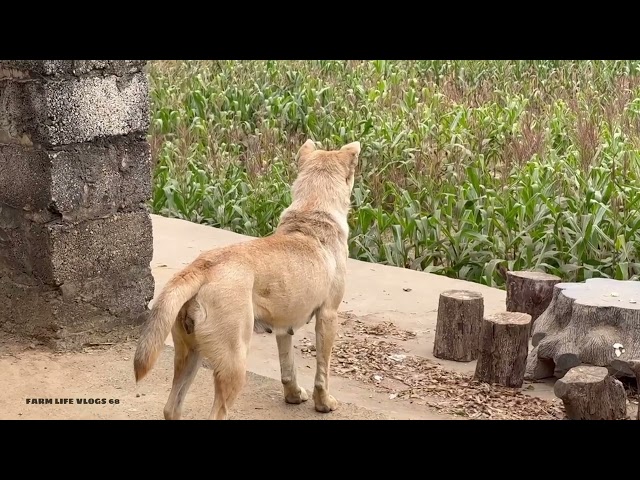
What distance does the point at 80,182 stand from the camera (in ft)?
21.3

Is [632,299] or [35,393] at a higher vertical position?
[632,299]

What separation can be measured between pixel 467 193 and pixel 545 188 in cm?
71

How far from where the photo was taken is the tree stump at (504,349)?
20.8 feet

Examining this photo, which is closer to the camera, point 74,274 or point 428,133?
point 74,274

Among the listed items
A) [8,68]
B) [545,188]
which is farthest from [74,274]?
[545,188]

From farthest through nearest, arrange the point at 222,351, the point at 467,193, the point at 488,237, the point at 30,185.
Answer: the point at 467,193
the point at 488,237
the point at 30,185
the point at 222,351

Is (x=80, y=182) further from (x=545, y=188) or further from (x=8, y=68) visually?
(x=545, y=188)

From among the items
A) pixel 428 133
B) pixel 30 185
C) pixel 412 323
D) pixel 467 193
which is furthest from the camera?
pixel 428 133

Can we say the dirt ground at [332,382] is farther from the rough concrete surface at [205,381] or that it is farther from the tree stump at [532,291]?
the tree stump at [532,291]

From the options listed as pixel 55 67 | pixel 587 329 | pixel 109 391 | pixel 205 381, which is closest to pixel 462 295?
pixel 587 329

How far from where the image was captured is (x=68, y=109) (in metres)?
6.33

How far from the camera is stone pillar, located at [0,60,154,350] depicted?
20.7 ft

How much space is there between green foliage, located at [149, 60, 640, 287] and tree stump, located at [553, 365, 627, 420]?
2874 mm

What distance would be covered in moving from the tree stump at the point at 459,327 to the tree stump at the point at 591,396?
1266 mm
